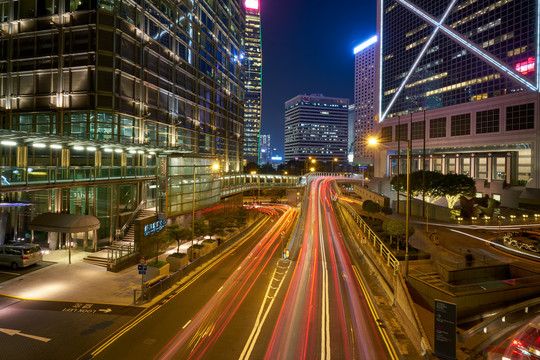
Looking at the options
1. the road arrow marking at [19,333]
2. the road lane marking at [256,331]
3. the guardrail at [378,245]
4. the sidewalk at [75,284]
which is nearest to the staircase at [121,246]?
the sidewalk at [75,284]

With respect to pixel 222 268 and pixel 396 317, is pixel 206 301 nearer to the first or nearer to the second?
pixel 222 268

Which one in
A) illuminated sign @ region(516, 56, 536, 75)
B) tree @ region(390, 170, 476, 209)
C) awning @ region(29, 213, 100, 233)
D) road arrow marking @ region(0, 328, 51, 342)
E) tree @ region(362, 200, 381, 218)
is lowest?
road arrow marking @ region(0, 328, 51, 342)

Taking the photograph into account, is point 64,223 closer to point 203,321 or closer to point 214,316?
point 203,321

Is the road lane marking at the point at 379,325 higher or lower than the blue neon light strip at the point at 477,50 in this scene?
lower

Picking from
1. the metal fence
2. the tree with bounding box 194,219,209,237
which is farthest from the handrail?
the metal fence

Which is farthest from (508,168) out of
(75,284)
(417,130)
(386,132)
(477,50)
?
(75,284)

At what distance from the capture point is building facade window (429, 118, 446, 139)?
73562 millimetres

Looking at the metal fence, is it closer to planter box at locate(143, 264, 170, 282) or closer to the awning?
planter box at locate(143, 264, 170, 282)

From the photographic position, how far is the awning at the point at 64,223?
830 inches

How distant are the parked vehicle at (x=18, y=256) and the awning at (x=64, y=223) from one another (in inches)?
65.3

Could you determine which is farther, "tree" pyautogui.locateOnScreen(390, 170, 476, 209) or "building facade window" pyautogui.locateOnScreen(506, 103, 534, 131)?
"building facade window" pyautogui.locateOnScreen(506, 103, 534, 131)

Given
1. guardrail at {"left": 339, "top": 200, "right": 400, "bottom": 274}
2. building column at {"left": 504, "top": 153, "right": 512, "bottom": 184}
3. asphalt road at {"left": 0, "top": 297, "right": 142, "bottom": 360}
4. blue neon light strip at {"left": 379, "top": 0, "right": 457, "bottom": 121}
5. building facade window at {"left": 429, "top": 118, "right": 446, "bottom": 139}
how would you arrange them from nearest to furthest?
asphalt road at {"left": 0, "top": 297, "right": 142, "bottom": 360} → guardrail at {"left": 339, "top": 200, "right": 400, "bottom": 274} → building column at {"left": 504, "top": 153, "right": 512, "bottom": 184} → blue neon light strip at {"left": 379, "top": 0, "right": 457, "bottom": 121} → building facade window at {"left": 429, "top": 118, "right": 446, "bottom": 139}

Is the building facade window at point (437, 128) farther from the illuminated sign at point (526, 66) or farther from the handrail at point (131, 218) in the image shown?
the handrail at point (131, 218)

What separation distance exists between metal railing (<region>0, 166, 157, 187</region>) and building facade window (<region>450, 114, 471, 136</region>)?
71148 mm
